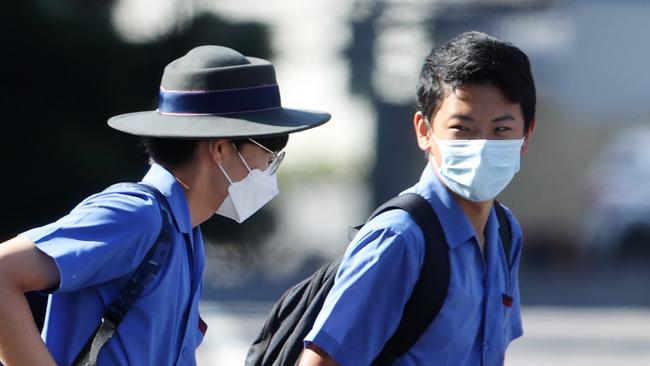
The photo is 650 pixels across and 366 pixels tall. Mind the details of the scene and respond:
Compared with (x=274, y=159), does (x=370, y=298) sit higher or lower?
lower

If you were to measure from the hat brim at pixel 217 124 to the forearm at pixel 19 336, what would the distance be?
0.49m

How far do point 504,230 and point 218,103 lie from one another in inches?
28.4

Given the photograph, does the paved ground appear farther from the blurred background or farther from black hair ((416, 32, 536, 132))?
black hair ((416, 32, 536, 132))

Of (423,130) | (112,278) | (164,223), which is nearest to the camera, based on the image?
(112,278)

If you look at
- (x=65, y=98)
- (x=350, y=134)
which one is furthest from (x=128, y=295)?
(x=350, y=134)

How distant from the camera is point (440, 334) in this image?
8.34 feet

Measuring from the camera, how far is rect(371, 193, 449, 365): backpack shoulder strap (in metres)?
2.54

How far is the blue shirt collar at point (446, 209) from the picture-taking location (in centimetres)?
266

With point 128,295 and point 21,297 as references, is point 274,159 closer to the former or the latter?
point 128,295

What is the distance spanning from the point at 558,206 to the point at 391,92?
2943 mm

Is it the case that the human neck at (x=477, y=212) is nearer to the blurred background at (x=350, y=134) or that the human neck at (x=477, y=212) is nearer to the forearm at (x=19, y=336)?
the forearm at (x=19, y=336)

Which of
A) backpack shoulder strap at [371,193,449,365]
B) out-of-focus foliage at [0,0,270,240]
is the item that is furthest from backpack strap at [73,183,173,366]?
out-of-focus foliage at [0,0,270,240]

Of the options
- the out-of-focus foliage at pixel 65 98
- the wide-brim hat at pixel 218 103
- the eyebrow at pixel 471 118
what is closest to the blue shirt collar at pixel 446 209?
the eyebrow at pixel 471 118

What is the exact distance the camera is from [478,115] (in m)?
2.73
